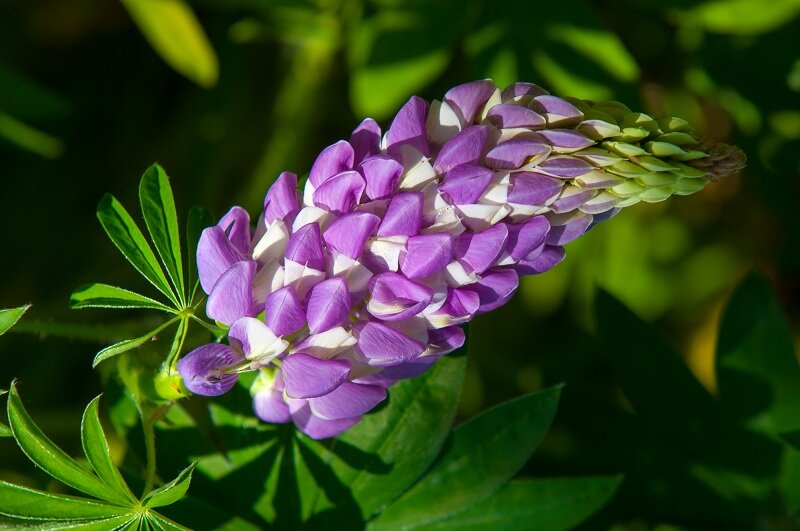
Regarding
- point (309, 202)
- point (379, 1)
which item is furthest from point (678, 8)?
point (309, 202)

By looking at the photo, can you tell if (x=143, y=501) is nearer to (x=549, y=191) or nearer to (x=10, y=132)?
(x=549, y=191)

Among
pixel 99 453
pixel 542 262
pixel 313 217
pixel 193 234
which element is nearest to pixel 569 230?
pixel 542 262

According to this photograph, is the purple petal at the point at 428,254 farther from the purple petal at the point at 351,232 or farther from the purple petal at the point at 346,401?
the purple petal at the point at 346,401

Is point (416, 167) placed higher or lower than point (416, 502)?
higher

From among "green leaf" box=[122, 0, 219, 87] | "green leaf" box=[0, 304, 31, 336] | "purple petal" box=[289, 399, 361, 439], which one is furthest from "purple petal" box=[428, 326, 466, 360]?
"green leaf" box=[122, 0, 219, 87]

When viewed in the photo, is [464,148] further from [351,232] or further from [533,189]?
[351,232]

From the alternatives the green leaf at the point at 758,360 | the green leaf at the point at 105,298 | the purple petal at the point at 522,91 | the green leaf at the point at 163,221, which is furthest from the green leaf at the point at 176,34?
the green leaf at the point at 758,360
